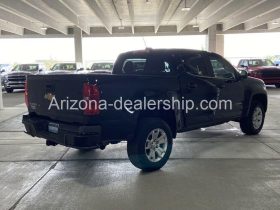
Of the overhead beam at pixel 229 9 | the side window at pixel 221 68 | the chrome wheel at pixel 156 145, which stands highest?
the overhead beam at pixel 229 9

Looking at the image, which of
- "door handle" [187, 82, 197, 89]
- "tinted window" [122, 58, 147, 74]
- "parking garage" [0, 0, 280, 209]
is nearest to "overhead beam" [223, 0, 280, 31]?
"parking garage" [0, 0, 280, 209]

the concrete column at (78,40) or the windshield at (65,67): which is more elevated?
the concrete column at (78,40)

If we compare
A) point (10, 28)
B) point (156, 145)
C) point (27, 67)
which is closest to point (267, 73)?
point (27, 67)

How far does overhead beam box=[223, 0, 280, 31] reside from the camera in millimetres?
18875

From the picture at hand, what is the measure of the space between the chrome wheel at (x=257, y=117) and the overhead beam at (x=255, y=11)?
1217 centimetres

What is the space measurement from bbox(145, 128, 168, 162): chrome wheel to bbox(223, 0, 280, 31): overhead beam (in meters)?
15.3

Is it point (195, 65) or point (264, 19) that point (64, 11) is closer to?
point (264, 19)

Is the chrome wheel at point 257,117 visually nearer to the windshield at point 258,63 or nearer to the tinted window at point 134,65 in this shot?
the tinted window at point 134,65

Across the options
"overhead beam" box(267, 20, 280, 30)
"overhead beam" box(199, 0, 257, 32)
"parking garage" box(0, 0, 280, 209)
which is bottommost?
"parking garage" box(0, 0, 280, 209)

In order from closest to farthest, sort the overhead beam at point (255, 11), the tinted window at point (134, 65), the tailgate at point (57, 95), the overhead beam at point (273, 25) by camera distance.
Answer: the tailgate at point (57, 95), the tinted window at point (134, 65), the overhead beam at point (255, 11), the overhead beam at point (273, 25)

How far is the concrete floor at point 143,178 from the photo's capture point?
163 inches

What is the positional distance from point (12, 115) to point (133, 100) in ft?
24.9

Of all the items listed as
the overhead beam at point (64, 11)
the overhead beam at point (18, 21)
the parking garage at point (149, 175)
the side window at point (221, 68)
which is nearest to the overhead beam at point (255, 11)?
the parking garage at point (149, 175)

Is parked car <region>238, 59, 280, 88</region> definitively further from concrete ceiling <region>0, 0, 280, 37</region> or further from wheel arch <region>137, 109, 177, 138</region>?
wheel arch <region>137, 109, 177, 138</region>
